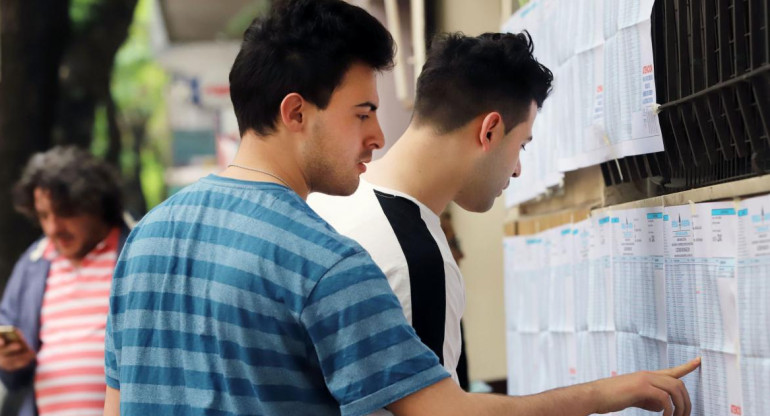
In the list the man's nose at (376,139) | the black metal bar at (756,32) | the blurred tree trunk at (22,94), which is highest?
the blurred tree trunk at (22,94)

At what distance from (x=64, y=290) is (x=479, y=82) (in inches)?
95.4

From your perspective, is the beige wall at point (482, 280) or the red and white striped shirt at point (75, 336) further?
the beige wall at point (482, 280)

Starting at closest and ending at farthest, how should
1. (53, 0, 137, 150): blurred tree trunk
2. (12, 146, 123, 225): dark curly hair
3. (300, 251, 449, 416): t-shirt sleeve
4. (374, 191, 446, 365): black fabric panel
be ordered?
(300, 251, 449, 416): t-shirt sleeve
(374, 191, 446, 365): black fabric panel
(12, 146, 123, 225): dark curly hair
(53, 0, 137, 150): blurred tree trunk

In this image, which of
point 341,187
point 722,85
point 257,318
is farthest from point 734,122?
point 257,318

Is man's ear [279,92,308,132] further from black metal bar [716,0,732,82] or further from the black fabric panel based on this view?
black metal bar [716,0,732,82]

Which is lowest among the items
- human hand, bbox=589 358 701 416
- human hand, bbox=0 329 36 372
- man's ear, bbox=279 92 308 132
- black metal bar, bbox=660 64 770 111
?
human hand, bbox=0 329 36 372

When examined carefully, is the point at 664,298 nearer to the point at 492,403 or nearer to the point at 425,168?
the point at 425,168

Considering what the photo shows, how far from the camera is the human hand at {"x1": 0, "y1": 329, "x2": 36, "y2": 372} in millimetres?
4121

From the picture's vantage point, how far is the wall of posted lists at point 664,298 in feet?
6.98

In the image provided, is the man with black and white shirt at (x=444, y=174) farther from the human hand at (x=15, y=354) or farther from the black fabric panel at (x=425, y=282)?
the human hand at (x=15, y=354)

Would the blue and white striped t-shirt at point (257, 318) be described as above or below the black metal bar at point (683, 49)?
below

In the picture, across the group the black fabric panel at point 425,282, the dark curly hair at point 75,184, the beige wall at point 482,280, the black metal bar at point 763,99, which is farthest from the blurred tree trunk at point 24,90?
the black metal bar at point 763,99

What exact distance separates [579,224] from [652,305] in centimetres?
63

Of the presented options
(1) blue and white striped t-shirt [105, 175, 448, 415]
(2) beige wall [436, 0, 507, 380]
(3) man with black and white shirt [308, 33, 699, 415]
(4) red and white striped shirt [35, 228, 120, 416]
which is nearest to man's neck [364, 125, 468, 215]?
(3) man with black and white shirt [308, 33, 699, 415]
